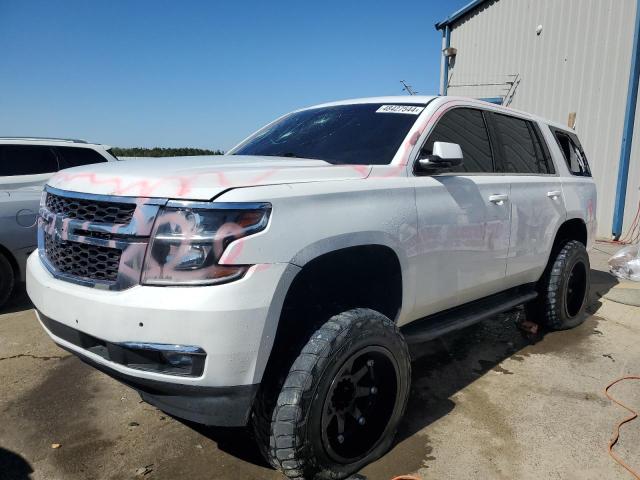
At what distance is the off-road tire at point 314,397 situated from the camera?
2.06 metres

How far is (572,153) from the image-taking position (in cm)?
477

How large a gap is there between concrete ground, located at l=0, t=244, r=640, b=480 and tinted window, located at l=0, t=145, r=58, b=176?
6.84 feet

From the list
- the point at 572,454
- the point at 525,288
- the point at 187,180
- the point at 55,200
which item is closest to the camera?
the point at 187,180

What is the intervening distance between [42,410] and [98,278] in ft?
5.03

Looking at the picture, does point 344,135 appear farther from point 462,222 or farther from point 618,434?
point 618,434

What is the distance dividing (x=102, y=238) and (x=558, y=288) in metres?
3.70

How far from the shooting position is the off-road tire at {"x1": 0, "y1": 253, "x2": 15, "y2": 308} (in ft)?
16.1

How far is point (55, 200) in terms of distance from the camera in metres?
2.38

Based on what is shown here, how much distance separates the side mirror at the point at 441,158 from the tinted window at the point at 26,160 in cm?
464

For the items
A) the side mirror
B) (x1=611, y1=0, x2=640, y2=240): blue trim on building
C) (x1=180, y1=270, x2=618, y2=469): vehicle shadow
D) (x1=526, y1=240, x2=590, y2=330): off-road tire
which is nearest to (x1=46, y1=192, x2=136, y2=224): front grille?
(x1=180, y1=270, x2=618, y2=469): vehicle shadow

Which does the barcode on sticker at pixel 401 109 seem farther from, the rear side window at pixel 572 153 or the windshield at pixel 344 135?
the rear side window at pixel 572 153

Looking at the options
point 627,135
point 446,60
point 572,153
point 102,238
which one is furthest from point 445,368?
point 446,60

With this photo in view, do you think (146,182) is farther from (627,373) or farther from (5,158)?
(5,158)

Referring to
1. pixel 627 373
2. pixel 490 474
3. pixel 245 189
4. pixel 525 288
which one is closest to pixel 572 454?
pixel 490 474
